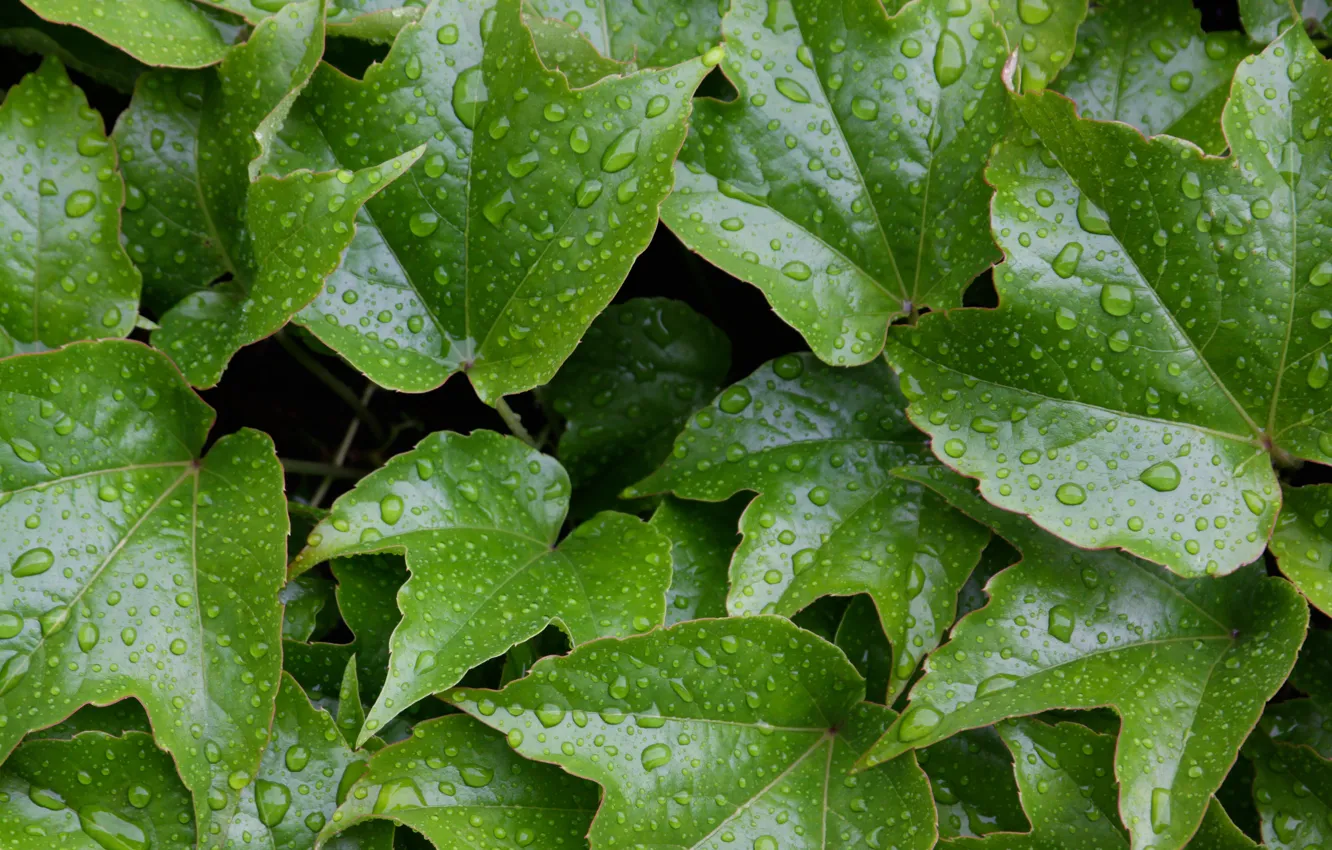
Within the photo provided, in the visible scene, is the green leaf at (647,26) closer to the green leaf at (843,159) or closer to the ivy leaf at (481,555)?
the green leaf at (843,159)

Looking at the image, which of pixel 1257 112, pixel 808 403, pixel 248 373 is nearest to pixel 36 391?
pixel 248 373

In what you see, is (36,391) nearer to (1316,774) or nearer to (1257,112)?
(1257,112)

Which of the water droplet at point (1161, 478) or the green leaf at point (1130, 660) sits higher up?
the water droplet at point (1161, 478)

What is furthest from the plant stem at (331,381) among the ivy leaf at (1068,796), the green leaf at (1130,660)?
the ivy leaf at (1068,796)

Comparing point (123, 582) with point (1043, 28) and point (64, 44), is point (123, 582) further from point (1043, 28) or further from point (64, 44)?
point (1043, 28)

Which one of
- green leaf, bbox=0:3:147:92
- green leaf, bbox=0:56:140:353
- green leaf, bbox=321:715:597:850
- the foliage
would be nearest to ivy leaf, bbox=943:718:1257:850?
the foliage
